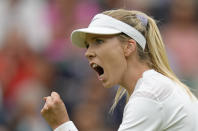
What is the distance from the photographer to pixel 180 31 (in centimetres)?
762

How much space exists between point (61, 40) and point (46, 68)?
0.61 metres

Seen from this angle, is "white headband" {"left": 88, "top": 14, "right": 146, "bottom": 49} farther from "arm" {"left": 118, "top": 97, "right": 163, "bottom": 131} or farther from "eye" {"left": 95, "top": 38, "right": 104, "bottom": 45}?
"arm" {"left": 118, "top": 97, "right": 163, "bottom": 131}

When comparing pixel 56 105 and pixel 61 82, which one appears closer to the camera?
pixel 56 105

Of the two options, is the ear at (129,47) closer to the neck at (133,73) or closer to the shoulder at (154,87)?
the neck at (133,73)

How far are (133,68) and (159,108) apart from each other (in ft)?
1.42

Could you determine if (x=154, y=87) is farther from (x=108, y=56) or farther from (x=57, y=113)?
(x=57, y=113)

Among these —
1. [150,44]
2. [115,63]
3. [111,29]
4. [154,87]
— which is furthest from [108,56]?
[154,87]

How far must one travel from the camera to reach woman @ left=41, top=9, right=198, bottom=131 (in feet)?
11.3

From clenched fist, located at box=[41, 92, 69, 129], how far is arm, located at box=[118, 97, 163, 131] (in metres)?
0.47

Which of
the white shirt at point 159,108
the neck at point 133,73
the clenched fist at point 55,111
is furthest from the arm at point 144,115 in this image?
the clenched fist at point 55,111

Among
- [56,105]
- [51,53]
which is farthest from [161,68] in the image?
[51,53]

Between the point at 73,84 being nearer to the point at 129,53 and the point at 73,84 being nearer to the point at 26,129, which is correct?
the point at 26,129

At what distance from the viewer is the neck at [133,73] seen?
3.69 metres

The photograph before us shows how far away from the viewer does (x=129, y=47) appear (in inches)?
145
